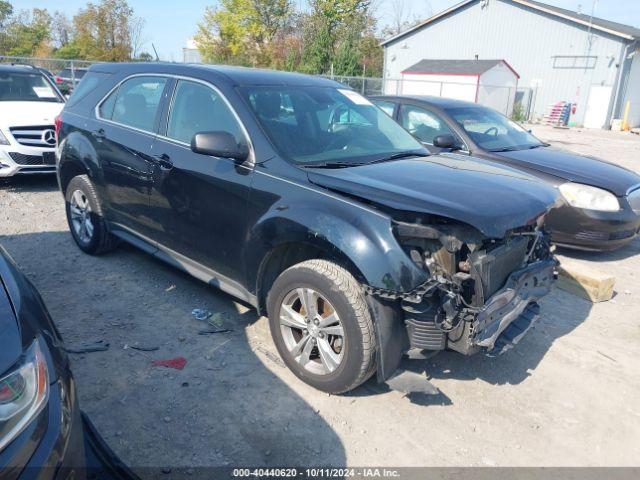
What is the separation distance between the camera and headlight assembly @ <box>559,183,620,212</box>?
18.4 ft

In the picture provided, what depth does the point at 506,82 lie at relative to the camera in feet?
91.7

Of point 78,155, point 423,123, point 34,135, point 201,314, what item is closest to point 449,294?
point 201,314

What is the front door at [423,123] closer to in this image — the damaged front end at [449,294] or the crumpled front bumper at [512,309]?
the crumpled front bumper at [512,309]

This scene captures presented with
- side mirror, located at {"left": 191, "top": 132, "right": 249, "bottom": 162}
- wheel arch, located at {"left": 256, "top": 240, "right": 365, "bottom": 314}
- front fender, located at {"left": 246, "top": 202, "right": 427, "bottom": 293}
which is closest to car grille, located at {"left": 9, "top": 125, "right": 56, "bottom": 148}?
side mirror, located at {"left": 191, "top": 132, "right": 249, "bottom": 162}

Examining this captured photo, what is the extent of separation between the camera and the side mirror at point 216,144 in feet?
11.2

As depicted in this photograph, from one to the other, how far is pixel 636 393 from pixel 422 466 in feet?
5.84

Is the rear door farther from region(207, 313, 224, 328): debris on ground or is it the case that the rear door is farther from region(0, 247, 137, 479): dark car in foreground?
region(0, 247, 137, 479): dark car in foreground

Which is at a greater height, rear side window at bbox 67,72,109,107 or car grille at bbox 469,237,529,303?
rear side window at bbox 67,72,109,107

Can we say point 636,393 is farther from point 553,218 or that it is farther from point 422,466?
point 553,218

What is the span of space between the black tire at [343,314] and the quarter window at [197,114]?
3.60 feet

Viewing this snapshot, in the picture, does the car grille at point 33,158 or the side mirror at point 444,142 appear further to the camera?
the car grille at point 33,158

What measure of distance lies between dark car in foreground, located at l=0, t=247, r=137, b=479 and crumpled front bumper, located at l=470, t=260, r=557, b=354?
1973mm

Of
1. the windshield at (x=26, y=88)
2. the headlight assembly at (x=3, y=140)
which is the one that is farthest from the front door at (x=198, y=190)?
the windshield at (x=26, y=88)

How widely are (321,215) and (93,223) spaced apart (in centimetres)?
305
